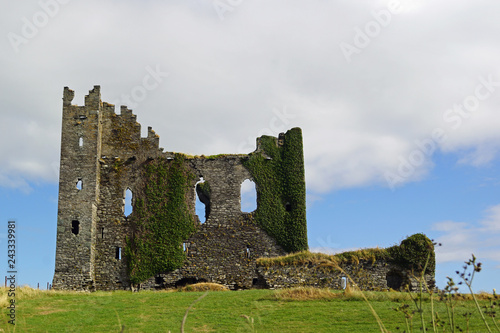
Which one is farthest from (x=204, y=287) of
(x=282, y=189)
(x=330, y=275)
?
(x=282, y=189)

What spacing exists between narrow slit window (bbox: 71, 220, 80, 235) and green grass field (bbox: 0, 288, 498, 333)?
8096mm

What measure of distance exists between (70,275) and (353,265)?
635 inches

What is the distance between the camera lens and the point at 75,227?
101 ft

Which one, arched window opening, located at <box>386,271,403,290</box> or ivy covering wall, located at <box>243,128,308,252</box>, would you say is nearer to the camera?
arched window opening, located at <box>386,271,403,290</box>

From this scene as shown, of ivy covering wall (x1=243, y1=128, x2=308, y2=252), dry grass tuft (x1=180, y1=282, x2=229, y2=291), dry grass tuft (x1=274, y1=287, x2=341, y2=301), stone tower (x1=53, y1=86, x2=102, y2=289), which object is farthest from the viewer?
ivy covering wall (x1=243, y1=128, x2=308, y2=252)

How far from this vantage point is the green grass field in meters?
15.2

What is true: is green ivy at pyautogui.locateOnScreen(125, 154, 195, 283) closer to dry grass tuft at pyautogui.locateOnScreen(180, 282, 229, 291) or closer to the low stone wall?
dry grass tuft at pyautogui.locateOnScreen(180, 282, 229, 291)

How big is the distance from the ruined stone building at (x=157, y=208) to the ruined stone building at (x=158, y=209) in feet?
0.20

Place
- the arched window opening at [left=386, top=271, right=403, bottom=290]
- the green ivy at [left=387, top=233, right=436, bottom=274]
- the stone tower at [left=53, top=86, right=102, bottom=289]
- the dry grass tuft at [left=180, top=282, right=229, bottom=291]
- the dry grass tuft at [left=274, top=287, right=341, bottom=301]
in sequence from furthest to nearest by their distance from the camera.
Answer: the stone tower at [left=53, top=86, right=102, bottom=289], the dry grass tuft at [left=180, top=282, right=229, bottom=291], the arched window opening at [left=386, top=271, right=403, bottom=290], the green ivy at [left=387, top=233, right=436, bottom=274], the dry grass tuft at [left=274, top=287, right=341, bottom=301]

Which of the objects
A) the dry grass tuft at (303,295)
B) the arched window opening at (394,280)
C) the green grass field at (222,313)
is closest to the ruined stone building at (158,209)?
the arched window opening at (394,280)

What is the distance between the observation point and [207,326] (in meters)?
15.7

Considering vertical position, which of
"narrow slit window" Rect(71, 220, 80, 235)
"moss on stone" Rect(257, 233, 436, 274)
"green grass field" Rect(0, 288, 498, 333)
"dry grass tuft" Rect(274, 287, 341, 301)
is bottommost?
"green grass field" Rect(0, 288, 498, 333)

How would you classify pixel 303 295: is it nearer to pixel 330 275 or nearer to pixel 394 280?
pixel 330 275

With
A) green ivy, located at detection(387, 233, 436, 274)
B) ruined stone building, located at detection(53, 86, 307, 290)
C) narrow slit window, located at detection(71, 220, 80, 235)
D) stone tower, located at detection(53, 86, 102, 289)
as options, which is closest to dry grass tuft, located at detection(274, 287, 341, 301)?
green ivy, located at detection(387, 233, 436, 274)
